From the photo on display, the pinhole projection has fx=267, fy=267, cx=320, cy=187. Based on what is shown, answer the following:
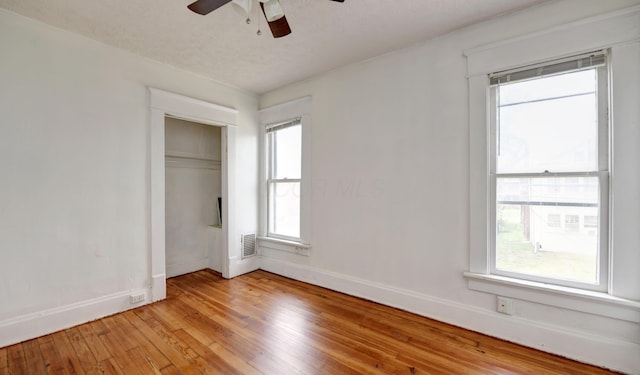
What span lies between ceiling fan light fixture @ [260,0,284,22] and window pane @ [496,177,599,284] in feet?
7.22

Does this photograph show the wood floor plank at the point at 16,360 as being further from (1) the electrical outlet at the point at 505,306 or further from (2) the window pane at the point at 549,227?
(2) the window pane at the point at 549,227

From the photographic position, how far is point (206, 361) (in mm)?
1923

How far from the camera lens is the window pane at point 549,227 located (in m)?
1.97

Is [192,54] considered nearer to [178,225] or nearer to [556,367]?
[178,225]

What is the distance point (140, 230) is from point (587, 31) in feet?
14.0

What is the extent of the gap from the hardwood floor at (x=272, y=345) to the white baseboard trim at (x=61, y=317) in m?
0.08

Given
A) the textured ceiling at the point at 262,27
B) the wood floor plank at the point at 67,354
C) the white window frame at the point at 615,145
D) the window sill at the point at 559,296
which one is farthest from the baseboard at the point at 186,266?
the white window frame at the point at 615,145

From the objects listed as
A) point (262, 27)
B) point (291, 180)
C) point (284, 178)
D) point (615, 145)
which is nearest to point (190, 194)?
point (284, 178)

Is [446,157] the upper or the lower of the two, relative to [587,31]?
lower

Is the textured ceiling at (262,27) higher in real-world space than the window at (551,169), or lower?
higher

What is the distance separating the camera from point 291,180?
373 centimetres

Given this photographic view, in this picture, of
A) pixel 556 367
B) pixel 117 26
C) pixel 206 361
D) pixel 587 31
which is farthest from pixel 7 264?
pixel 587 31

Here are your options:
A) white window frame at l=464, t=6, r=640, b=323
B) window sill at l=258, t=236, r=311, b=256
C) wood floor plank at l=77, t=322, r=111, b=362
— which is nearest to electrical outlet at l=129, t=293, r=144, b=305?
wood floor plank at l=77, t=322, r=111, b=362

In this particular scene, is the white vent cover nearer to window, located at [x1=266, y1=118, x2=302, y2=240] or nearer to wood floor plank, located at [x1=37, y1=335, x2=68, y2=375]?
window, located at [x1=266, y1=118, x2=302, y2=240]
